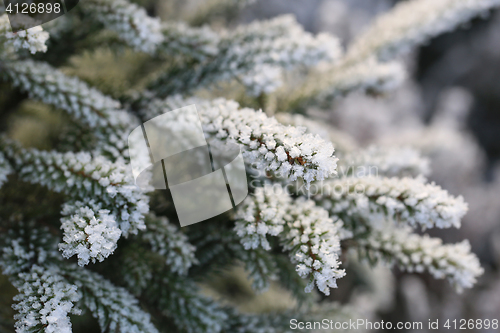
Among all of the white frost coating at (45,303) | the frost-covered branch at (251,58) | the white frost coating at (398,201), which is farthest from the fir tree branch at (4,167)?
the white frost coating at (398,201)

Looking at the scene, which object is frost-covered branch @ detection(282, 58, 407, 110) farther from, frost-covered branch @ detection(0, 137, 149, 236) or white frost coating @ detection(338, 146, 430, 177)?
frost-covered branch @ detection(0, 137, 149, 236)

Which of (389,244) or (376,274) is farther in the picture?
(376,274)

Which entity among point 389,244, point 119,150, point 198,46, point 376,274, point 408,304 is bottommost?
point 408,304

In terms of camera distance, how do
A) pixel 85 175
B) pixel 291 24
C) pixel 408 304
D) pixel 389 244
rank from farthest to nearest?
pixel 408 304
pixel 291 24
pixel 389 244
pixel 85 175

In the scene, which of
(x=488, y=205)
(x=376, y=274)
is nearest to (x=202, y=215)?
(x=376, y=274)

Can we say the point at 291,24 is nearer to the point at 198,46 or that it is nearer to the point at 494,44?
the point at 198,46

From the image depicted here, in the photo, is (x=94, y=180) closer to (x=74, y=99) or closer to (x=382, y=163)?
(x=74, y=99)

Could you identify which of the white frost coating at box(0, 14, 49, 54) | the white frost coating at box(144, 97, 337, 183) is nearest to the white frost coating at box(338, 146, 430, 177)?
the white frost coating at box(144, 97, 337, 183)
